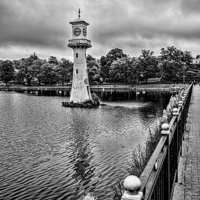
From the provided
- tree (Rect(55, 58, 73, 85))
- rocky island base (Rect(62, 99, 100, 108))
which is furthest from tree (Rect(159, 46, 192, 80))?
rocky island base (Rect(62, 99, 100, 108))

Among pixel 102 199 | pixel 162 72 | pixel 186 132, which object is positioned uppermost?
pixel 162 72

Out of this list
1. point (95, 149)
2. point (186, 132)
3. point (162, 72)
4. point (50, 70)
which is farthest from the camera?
point (50, 70)

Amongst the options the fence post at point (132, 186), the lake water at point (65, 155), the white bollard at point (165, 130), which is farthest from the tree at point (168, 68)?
the fence post at point (132, 186)

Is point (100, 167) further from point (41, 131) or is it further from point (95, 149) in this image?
point (41, 131)

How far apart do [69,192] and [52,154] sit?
5.46 meters

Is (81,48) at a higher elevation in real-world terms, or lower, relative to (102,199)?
higher

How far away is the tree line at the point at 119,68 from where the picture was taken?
91.4m

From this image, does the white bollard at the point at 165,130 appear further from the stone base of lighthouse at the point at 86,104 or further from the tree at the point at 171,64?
the tree at the point at 171,64

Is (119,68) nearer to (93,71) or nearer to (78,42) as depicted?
(93,71)

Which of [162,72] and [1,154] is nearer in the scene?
[1,154]

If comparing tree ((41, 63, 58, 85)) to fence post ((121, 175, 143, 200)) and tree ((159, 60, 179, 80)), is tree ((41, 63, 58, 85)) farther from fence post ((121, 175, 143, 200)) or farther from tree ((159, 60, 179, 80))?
fence post ((121, 175, 143, 200))

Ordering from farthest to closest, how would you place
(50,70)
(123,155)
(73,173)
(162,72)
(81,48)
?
(50,70), (162,72), (81,48), (123,155), (73,173)

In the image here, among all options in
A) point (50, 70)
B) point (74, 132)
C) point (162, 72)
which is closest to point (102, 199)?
point (74, 132)

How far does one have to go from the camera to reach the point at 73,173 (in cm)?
1353
